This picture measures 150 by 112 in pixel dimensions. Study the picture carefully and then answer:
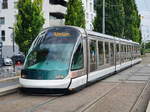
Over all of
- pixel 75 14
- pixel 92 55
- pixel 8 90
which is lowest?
pixel 8 90

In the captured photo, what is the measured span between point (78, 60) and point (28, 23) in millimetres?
10124

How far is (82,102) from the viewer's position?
1064cm

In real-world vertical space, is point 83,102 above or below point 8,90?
below

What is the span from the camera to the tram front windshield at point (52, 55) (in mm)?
11684

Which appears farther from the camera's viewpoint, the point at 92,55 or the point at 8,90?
the point at 92,55

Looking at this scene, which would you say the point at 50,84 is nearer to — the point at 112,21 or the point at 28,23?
the point at 28,23

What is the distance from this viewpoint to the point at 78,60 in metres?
12.6

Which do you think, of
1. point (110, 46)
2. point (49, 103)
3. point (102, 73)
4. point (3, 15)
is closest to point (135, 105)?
point (49, 103)

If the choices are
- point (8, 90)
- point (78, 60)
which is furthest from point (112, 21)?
point (8, 90)

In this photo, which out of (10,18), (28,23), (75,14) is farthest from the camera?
(10,18)

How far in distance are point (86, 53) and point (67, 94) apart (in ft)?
6.79

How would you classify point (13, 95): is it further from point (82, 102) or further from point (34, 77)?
point (82, 102)

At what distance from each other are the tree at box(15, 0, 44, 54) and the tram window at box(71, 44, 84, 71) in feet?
30.7

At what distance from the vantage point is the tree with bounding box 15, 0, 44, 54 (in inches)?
855
